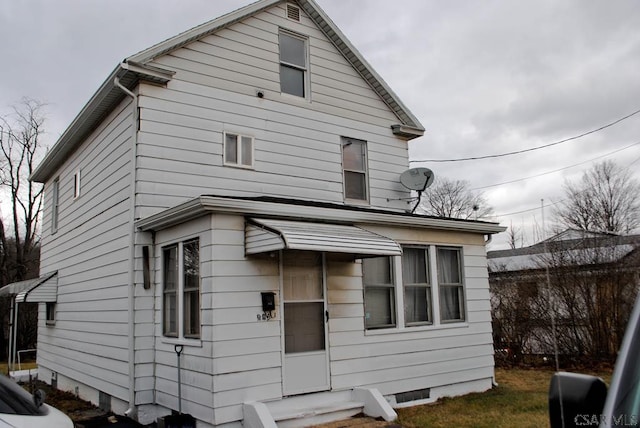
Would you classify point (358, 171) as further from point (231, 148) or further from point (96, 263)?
point (96, 263)

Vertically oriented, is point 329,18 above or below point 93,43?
below

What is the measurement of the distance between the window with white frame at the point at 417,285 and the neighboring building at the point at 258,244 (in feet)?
0.12

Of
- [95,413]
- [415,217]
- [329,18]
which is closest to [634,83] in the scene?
[415,217]

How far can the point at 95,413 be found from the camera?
30.3ft

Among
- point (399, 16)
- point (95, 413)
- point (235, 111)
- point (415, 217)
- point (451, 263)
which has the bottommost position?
point (95, 413)

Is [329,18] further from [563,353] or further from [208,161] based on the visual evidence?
[563,353]

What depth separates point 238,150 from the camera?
31.7 feet

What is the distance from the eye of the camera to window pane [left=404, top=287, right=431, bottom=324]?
9.39 meters

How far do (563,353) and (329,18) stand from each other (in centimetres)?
910

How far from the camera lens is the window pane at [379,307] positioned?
8883 mm

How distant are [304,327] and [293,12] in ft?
21.3

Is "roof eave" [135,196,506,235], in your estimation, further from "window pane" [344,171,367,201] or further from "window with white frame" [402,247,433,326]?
"window pane" [344,171,367,201]

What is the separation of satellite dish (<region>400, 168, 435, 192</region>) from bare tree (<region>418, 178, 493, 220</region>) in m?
27.7

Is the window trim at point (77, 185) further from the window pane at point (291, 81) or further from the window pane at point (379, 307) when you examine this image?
the window pane at point (379, 307)
